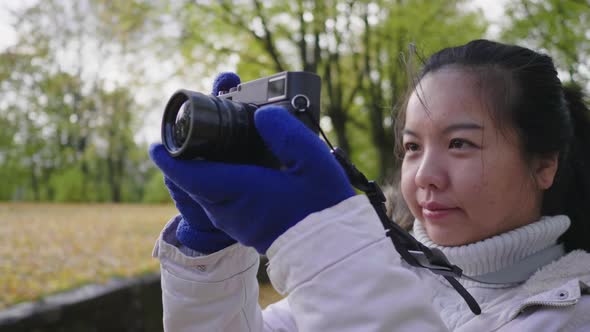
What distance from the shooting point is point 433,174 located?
1258mm

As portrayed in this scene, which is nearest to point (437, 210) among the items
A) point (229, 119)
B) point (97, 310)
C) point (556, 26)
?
point (229, 119)

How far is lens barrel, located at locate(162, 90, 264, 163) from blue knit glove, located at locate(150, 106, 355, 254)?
0.04 meters

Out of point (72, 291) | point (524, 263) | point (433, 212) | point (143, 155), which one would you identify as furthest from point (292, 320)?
point (143, 155)

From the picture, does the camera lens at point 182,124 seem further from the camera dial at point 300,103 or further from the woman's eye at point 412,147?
the woman's eye at point 412,147

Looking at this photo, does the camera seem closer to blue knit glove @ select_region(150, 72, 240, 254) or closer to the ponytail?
blue knit glove @ select_region(150, 72, 240, 254)

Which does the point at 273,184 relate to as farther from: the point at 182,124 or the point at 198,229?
the point at 198,229

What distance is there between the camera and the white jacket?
866mm

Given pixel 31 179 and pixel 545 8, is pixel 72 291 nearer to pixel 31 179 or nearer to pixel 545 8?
pixel 545 8

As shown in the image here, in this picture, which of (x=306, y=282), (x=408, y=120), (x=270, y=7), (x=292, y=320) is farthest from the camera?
(x=270, y=7)

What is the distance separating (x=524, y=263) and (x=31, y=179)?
26.4 metres

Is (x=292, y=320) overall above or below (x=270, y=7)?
below

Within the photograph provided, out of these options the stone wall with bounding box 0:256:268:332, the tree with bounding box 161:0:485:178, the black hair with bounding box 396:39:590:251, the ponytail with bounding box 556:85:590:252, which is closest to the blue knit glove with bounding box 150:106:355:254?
the black hair with bounding box 396:39:590:251

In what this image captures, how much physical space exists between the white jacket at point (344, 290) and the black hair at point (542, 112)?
0.20m

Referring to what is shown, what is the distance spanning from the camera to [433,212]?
1.30 m
